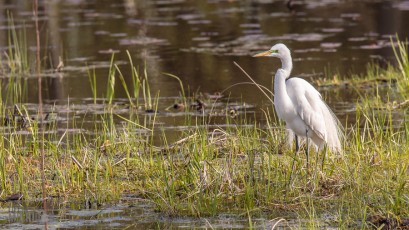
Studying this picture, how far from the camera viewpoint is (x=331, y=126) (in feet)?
24.1

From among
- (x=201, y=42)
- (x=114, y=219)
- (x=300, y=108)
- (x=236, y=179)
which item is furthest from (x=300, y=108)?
(x=201, y=42)

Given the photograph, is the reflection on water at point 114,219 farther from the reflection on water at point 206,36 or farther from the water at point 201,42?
the reflection on water at point 206,36

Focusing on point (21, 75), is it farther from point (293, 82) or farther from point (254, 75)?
point (293, 82)

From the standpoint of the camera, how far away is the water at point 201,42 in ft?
37.0

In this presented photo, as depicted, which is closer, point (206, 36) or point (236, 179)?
point (236, 179)

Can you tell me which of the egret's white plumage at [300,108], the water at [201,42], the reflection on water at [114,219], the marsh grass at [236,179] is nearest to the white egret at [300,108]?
the egret's white plumage at [300,108]

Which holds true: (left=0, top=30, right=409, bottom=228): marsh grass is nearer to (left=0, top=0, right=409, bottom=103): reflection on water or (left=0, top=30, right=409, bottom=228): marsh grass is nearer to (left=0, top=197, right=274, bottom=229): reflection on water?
(left=0, top=197, right=274, bottom=229): reflection on water

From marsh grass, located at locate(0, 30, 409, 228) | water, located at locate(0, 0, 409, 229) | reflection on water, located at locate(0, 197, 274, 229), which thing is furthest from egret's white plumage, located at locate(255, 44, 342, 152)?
water, located at locate(0, 0, 409, 229)

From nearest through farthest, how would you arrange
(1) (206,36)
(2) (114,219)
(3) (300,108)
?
(2) (114,219) → (3) (300,108) → (1) (206,36)

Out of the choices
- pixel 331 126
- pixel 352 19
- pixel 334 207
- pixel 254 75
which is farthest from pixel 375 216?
pixel 352 19

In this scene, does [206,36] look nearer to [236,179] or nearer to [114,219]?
[236,179]

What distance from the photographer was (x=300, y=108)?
7141 mm

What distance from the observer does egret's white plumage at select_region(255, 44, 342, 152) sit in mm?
7035

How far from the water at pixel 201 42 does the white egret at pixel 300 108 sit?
1792 mm
